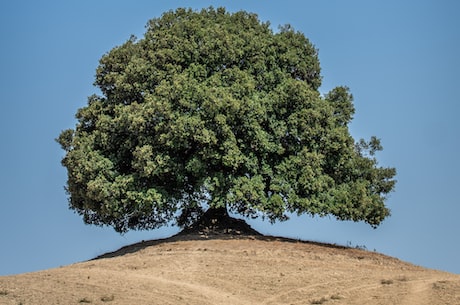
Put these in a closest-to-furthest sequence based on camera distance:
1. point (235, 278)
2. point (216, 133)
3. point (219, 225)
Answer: point (235, 278) → point (216, 133) → point (219, 225)

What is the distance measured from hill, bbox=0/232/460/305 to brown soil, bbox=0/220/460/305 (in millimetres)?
31

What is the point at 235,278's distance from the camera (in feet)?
79.6

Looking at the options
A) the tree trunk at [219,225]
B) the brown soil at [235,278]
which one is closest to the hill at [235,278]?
the brown soil at [235,278]

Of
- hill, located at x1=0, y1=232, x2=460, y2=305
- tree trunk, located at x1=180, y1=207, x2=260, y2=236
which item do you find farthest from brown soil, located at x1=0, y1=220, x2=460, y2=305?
tree trunk, located at x1=180, y1=207, x2=260, y2=236

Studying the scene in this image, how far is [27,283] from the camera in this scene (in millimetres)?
23219

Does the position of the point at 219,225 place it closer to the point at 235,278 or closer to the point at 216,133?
the point at 216,133

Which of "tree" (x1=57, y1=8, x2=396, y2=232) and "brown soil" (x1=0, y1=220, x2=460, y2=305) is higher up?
"tree" (x1=57, y1=8, x2=396, y2=232)

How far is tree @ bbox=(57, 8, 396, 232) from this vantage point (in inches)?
1092

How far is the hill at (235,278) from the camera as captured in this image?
21.5 m

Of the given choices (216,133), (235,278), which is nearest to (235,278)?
(235,278)

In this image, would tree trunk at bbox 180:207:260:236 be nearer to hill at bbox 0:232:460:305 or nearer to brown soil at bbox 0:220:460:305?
brown soil at bbox 0:220:460:305

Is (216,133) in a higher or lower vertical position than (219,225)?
higher

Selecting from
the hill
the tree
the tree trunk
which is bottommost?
the hill

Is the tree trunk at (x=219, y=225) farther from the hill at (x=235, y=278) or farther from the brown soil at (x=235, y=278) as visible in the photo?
the hill at (x=235, y=278)
